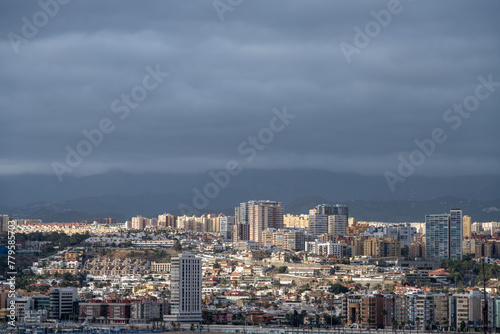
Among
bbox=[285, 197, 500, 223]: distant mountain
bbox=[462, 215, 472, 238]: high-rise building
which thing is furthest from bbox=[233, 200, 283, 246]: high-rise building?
bbox=[285, 197, 500, 223]: distant mountain

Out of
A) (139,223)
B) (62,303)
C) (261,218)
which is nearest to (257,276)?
(62,303)

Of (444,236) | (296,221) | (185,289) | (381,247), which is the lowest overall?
(185,289)

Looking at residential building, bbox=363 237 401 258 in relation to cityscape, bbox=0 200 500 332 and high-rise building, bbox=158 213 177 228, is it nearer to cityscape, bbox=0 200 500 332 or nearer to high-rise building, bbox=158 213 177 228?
cityscape, bbox=0 200 500 332

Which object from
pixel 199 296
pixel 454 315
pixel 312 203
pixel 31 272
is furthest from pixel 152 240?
pixel 312 203

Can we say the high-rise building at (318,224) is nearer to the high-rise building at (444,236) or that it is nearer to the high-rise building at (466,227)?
the high-rise building at (466,227)

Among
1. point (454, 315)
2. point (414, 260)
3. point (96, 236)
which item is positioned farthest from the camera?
point (96, 236)

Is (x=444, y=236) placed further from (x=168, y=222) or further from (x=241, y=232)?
(x=168, y=222)

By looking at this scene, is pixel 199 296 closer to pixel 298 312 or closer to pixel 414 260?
pixel 298 312
